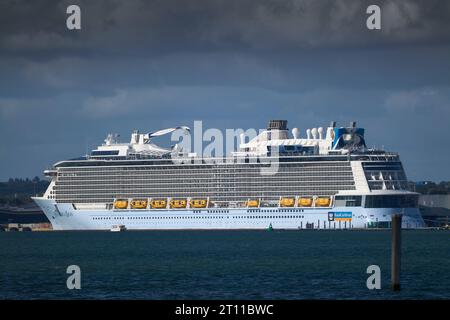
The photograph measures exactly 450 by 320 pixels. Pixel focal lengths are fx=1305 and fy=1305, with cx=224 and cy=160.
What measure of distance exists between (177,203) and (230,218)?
273 inches

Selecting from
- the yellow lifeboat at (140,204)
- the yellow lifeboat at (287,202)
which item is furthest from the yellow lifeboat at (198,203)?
the yellow lifeboat at (287,202)

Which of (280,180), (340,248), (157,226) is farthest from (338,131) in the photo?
(340,248)

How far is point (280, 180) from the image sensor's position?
124000mm

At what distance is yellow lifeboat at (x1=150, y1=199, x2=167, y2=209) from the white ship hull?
0.60m

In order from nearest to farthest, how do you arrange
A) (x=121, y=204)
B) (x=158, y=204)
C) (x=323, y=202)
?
1. (x=323, y=202)
2. (x=158, y=204)
3. (x=121, y=204)

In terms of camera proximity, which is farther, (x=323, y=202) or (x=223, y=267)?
(x=323, y=202)

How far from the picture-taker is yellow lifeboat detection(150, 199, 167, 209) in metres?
127

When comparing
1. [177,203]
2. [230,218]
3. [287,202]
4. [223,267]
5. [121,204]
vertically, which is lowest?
[223,267]

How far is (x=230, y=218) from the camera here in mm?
121938

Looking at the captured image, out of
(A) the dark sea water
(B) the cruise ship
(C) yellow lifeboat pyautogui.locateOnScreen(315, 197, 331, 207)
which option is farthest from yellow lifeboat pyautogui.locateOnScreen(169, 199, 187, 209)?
(A) the dark sea water

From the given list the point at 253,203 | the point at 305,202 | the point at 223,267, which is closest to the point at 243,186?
the point at 253,203

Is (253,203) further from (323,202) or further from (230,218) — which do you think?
(323,202)

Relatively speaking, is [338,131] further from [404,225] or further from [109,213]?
[109,213]
